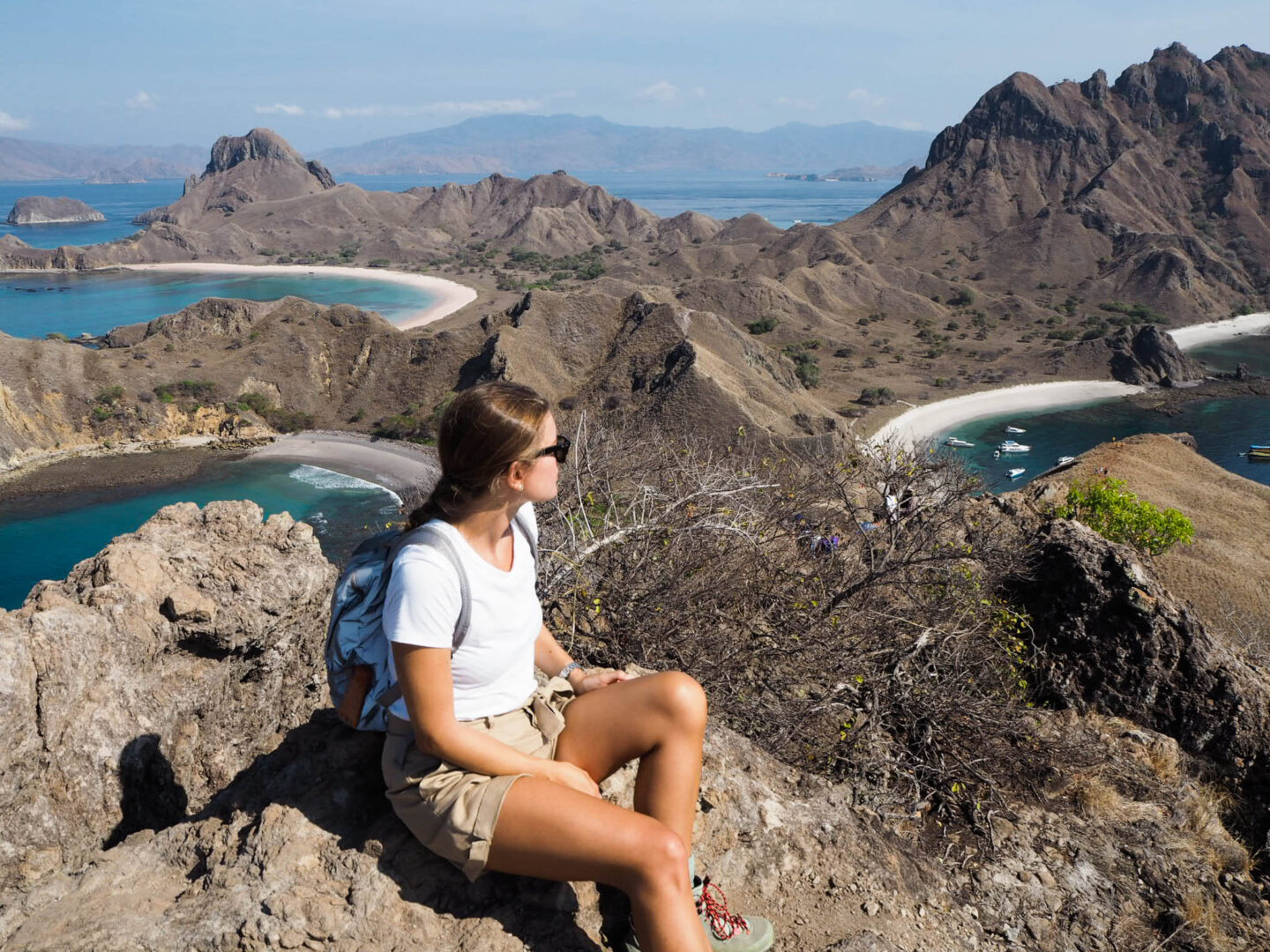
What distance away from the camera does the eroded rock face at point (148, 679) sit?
3340mm

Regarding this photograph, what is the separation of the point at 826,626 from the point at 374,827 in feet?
10.4

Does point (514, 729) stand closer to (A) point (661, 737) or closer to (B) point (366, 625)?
(A) point (661, 737)

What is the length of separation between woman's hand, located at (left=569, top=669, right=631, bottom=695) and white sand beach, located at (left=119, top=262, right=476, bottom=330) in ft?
230

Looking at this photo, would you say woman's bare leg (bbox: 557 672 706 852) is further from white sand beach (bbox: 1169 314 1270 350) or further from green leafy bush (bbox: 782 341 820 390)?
white sand beach (bbox: 1169 314 1270 350)

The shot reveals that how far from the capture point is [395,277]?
103625 mm

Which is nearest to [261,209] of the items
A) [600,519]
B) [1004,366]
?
[1004,366]

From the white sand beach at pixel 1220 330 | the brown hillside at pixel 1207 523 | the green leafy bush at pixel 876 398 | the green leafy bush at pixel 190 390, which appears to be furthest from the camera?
the white sand beach at pixel 1220 330

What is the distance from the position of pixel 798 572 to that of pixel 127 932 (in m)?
4.40

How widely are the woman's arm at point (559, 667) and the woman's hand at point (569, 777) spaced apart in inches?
16.6

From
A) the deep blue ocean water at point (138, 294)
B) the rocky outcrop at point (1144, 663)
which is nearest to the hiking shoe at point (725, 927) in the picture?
the rocky outcrop at point (1144, 663)

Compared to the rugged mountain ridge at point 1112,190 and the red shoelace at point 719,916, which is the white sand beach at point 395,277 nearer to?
the rugged mountain ridge at point 1112,190

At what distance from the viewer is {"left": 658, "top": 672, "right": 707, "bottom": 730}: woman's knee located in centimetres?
249

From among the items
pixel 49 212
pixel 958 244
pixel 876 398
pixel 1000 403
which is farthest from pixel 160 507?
pixel 49 212

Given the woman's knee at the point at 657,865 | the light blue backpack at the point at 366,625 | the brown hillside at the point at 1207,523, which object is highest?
the light blue backpack at the point at 366,625
